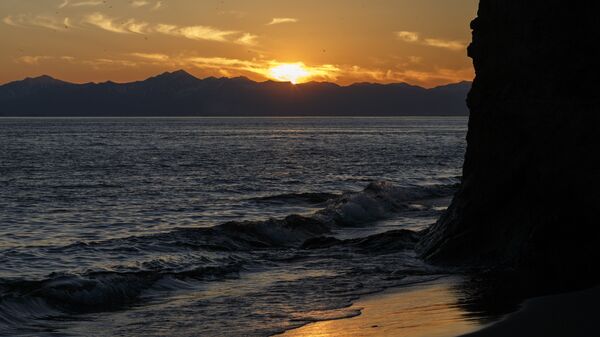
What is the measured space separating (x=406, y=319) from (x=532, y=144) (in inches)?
229

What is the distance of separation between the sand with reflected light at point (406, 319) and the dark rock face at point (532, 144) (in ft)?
7.45

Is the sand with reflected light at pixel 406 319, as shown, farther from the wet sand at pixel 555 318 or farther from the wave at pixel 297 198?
the wave at pixel 297 198

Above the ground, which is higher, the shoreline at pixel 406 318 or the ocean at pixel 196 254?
the shoreline at pixel 406 318

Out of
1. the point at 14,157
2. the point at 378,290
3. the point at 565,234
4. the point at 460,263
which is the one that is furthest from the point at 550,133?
the point at 14,157

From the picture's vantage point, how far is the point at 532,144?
1612cm

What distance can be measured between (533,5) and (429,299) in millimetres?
7089

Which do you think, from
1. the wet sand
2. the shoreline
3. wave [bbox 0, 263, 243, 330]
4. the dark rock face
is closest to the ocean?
wave [bbox 0, 263, 243, 330]

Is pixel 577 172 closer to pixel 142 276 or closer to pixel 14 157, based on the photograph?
pixel 142 276

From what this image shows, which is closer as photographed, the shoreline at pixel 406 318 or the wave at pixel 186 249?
the shoreline at pixel 406 318

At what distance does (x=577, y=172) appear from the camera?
15289mm

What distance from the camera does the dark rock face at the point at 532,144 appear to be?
1520 centimetres

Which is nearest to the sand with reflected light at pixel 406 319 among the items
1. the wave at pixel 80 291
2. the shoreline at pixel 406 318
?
the shoreline at pixel 406 318

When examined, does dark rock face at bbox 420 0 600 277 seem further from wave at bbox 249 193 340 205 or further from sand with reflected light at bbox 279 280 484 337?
wave at bbox 249 193 340 205

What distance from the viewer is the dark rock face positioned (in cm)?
1520
